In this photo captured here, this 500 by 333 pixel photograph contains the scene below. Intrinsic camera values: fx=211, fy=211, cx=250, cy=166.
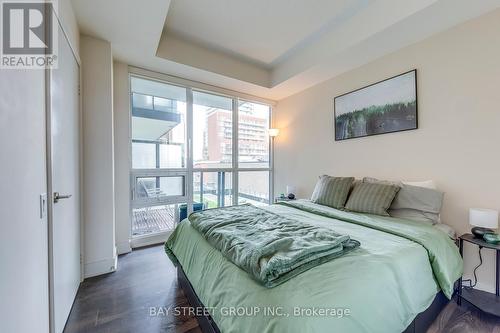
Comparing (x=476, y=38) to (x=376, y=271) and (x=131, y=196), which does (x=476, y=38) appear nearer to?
(x=376, y=271)

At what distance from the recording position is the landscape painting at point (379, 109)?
2361 mm

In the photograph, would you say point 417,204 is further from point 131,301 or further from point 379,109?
point 131,301

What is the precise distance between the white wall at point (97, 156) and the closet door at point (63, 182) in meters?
0.13

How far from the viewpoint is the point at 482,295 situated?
69.7 inches

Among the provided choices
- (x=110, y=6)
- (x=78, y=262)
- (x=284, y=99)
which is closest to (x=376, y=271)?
(x=78, y=262)

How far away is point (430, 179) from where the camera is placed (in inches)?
87.4

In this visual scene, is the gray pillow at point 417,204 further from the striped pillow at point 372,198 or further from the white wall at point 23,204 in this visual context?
the white wall at point 23,204

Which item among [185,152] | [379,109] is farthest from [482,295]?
[185,152]

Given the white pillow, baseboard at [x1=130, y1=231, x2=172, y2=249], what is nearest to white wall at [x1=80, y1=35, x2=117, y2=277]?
baseboard at [x1=130, y1=231, x2=172, y2=249]

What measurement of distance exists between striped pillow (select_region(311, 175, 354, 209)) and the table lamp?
1.03 metres

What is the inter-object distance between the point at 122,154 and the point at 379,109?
336cm

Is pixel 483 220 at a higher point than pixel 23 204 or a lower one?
lower

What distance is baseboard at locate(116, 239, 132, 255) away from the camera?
2746 millimetres

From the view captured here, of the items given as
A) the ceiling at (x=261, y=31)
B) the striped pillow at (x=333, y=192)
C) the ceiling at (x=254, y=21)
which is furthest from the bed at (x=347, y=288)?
the ceiling at (x=254, y=21)
